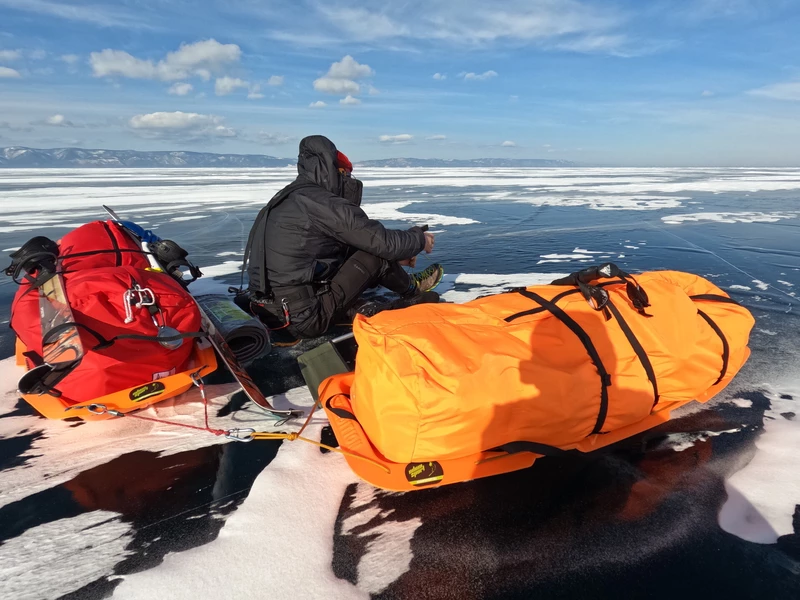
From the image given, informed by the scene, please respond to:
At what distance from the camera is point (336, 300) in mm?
3588

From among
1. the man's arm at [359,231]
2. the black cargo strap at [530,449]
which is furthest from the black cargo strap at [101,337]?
the black cargo strap at [530,449]

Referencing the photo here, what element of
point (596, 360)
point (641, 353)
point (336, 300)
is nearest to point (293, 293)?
point (336, 300)

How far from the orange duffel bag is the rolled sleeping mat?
105 centimetres

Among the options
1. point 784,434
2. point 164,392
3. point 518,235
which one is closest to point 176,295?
point 164,392

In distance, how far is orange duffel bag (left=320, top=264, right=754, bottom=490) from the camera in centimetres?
166

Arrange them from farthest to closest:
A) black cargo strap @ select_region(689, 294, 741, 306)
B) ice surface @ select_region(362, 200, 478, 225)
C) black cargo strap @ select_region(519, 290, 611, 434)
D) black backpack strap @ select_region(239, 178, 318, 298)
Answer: ice surface @ select_region(362, 200, 478, 225), black backpack strap @ select_region(239, 178, 318, 298), black cargo strap @ select_region(689, 294, 741, 306), black cargo strap @ select_region(519, 290, 611, 434)

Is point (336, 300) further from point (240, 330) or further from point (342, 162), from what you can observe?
point (342, 162)

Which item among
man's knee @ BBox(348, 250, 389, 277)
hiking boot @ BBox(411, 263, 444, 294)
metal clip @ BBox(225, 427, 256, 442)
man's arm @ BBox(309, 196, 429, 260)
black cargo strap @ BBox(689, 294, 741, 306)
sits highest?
man's arm @ BBox(309, 196, 429, 260)

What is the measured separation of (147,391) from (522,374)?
1.75 metres

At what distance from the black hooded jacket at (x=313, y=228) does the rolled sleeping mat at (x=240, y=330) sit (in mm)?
462

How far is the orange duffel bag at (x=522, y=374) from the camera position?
1660 mm

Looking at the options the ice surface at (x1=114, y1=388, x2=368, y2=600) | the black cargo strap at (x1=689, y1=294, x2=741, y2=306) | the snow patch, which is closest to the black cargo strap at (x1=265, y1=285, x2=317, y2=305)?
the ice surface at (x1=114, y1=388, x2=368, y2=600)

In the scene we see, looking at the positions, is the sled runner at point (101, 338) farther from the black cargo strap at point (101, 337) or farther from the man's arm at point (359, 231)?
the man's arm at point (359, 231)

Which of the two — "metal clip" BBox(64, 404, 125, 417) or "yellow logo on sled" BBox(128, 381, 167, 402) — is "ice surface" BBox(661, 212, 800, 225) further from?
"metal clip" BBox(64, 404, 125, 417)
